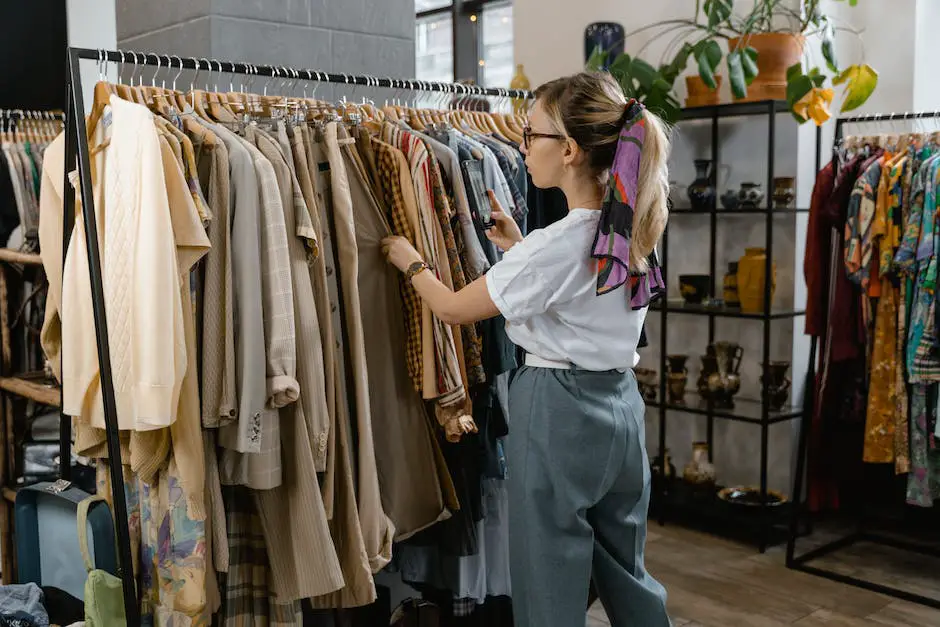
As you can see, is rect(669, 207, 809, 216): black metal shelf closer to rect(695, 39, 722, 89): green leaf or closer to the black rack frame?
rect(695, 39, 722, 89): green leaf

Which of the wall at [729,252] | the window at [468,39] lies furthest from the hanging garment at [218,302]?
the window at [468,39]

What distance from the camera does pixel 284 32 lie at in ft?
9.73

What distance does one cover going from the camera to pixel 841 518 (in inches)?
169

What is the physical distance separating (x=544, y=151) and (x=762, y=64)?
2.20 meters

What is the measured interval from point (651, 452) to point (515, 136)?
2107 mm

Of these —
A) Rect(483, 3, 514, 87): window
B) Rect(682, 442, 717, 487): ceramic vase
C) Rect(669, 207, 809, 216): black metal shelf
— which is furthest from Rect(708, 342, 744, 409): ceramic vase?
Rect(483, 3, 514, 87): window

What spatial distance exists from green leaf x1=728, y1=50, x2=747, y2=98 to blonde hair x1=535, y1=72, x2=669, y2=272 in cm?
192

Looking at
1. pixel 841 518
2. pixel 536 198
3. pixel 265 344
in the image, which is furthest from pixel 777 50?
pixel 265 344

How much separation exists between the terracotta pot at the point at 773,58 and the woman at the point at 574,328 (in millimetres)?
2046

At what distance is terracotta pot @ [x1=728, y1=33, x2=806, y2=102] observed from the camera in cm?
387

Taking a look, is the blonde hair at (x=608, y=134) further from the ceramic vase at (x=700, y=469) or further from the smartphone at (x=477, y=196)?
the ceramic vase at (x=700, y=469)

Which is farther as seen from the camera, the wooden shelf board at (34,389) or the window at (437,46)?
the window at (437,46)

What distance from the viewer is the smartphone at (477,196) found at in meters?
2.50

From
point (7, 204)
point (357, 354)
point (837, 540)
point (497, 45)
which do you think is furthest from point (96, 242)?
point (497, 45)
